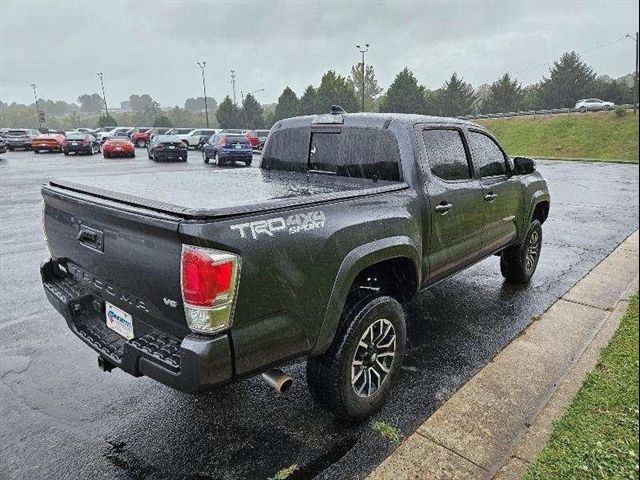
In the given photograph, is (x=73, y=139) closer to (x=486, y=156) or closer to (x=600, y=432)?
(x=486, y=156)

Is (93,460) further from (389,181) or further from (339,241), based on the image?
(389,181)

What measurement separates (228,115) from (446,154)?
6892cm

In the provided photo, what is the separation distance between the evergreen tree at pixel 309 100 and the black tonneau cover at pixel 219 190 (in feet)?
210

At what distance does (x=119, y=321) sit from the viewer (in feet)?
8.88

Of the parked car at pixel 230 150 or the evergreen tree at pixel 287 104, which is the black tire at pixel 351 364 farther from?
the evergreen tree at pixel 287 104

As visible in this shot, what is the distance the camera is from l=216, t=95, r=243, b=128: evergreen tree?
225ft

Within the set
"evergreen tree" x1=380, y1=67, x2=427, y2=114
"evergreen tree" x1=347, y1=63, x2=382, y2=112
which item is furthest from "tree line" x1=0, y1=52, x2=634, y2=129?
"evergreen tree" x1=347, y1=63, x2=382, y2=112

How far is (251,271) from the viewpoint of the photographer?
2.21 metres

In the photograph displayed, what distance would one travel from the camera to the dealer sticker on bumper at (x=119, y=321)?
2624 millimetres

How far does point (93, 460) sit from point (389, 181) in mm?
2677

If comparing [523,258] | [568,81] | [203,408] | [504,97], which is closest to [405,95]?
[504,97]

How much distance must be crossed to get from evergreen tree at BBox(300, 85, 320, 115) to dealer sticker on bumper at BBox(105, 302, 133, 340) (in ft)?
214

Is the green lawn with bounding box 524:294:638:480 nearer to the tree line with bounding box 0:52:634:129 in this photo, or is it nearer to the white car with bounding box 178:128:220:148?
the white car with bounding box 178:128:220:148

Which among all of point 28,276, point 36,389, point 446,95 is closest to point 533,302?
point 36,389
